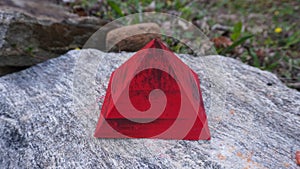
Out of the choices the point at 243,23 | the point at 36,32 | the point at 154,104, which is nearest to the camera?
the point at 154,104

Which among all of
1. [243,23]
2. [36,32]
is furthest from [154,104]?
[243,23]

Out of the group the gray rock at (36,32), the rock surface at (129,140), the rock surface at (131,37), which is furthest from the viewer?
the rock surface at (131,37)

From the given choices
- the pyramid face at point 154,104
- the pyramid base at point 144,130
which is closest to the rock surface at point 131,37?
the pyramid face at point 154,104

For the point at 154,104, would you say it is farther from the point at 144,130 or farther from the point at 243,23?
the point at 243,23

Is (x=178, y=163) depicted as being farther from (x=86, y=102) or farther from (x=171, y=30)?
(x=171, y=30)

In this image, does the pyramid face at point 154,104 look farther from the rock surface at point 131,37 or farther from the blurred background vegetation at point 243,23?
the blurred background vegetation at point 243,23

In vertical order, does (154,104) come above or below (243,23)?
below
